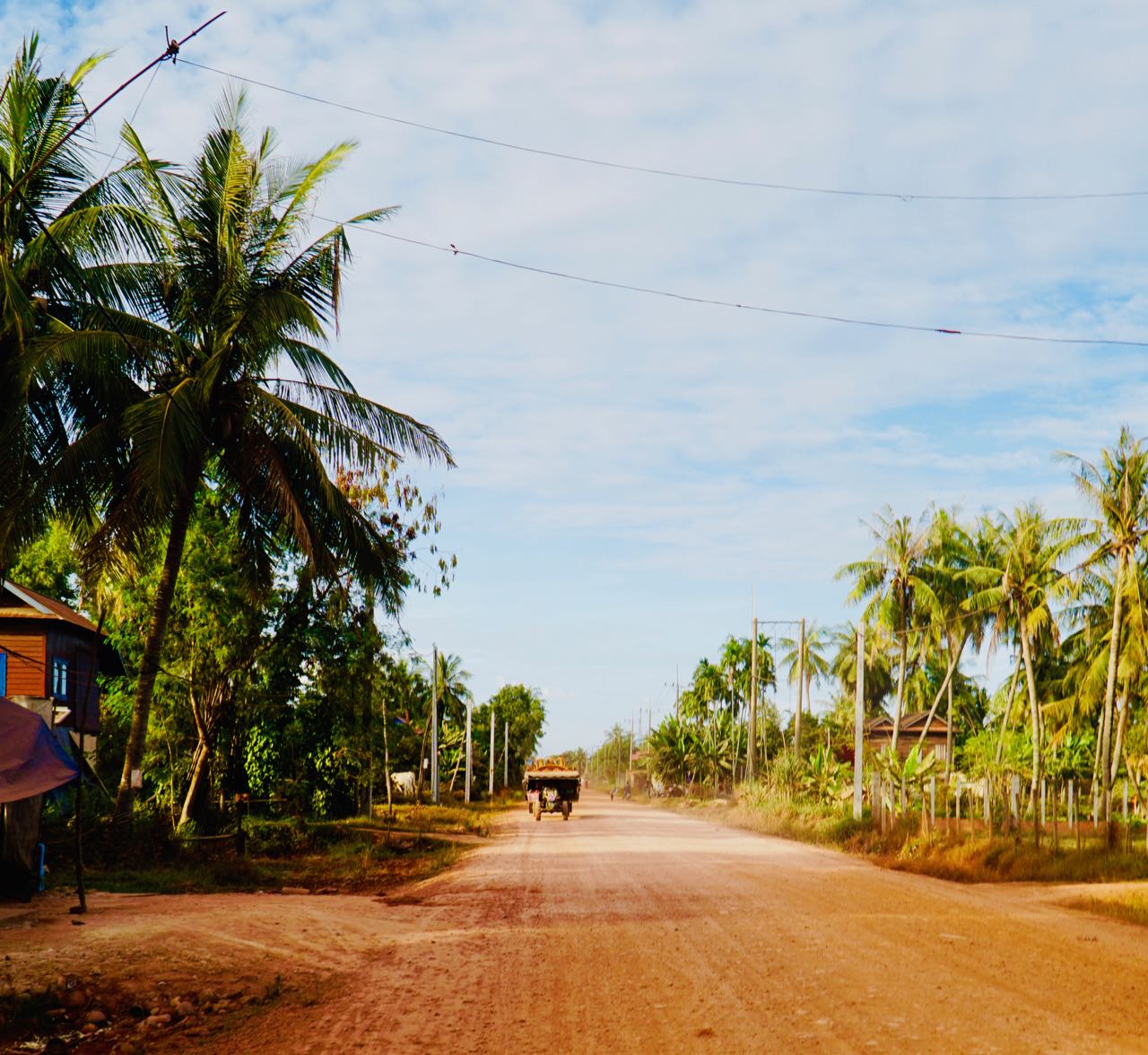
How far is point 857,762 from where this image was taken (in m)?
31.5

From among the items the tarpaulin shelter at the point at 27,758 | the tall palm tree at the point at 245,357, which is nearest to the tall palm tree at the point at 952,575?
the tall palm tree at the point at 245,357

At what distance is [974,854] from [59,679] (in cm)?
2276

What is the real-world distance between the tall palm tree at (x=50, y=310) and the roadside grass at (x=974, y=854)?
14403 mm

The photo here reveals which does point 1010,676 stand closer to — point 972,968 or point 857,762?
point 857,762

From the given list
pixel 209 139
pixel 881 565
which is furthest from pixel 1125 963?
pixel 881 565

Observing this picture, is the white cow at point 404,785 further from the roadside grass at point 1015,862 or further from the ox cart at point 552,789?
the roadside grass at point 1015,862

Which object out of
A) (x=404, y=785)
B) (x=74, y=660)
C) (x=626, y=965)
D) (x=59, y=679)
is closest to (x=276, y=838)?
(x=59, y=679)

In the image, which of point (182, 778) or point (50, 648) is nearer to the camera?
point (182, 778)

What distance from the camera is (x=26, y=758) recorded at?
32.1 ft

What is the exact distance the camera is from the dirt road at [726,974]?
22.7 ft

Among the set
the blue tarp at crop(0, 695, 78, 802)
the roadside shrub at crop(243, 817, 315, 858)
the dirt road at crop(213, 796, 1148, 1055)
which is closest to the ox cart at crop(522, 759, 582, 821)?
the roadside shrub at crop(243, 817, 315, 858)

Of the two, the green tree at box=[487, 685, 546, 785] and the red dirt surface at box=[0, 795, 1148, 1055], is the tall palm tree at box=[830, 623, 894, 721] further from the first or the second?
the red dirt surface at box=[0, 795, 1148, 1055]

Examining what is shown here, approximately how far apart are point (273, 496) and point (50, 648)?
47.9 feet

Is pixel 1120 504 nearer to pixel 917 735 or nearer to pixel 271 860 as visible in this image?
pixel 271 860
